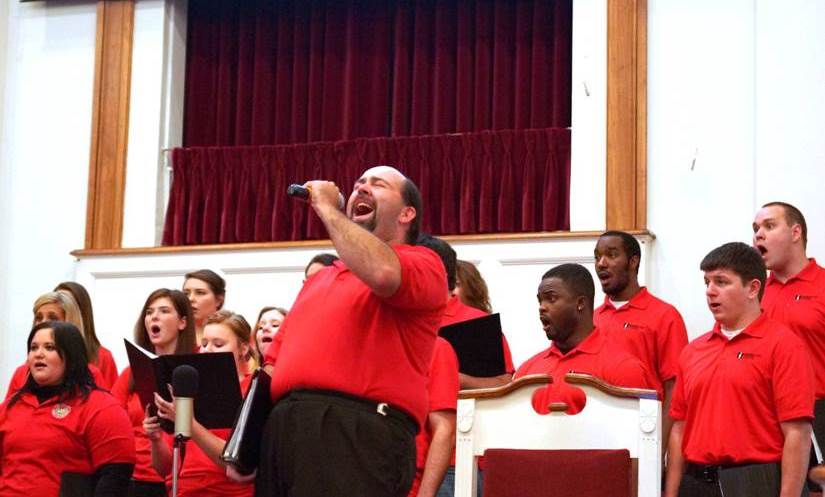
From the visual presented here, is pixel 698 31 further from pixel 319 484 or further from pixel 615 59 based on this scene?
pixel 319 484

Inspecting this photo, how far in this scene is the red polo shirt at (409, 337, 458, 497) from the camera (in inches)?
193

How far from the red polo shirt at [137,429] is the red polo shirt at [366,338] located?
2.01 meters

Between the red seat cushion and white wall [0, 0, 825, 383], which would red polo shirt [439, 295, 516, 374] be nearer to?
the red seat cushion

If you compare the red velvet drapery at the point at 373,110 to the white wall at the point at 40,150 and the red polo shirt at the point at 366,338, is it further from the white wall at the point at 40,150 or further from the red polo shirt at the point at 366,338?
the red polo shirt at the point at 366,338

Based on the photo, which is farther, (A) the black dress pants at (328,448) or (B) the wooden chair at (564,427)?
(B) the wooden chair at (564,427)

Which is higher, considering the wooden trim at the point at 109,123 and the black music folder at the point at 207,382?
the wooden trim at the point at 109,123

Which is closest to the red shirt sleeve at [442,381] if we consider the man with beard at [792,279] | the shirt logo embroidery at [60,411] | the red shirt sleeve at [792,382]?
the red shirt sleeve at [792,382]

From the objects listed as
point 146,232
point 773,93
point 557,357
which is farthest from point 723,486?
point 146,232

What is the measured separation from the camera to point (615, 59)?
816cm

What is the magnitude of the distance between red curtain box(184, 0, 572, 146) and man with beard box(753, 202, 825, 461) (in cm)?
296

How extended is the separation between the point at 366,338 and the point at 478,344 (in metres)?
1.79

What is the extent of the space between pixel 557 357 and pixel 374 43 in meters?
4.56

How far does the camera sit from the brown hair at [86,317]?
6395mm

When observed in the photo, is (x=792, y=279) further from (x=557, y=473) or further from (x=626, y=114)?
(x=626, y=114)
